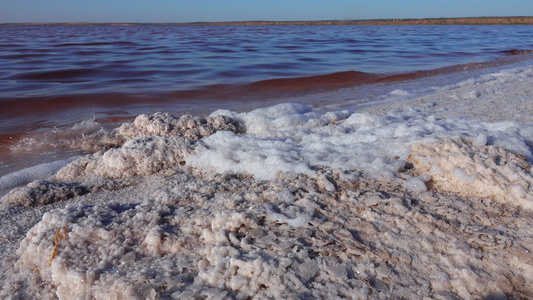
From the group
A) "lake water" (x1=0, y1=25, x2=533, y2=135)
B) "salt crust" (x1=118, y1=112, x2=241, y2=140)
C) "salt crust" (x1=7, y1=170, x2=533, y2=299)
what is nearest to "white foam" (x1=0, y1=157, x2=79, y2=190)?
"salt crust" (x1=118, y1=112, x2=241, y2=140)

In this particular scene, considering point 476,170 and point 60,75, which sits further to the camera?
point 60,75

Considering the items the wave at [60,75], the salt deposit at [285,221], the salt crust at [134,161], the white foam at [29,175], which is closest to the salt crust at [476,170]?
the salt deposit at [285,221]

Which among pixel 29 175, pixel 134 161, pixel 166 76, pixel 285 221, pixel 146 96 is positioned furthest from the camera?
pixel 166 76

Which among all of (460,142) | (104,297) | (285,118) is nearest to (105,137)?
(285,118)

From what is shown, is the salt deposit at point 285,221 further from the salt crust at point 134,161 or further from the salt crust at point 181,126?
the salt crust at point 181,126

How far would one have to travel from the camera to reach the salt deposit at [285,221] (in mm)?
1188

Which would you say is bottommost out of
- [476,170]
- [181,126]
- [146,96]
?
[146,96]

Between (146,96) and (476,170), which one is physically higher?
(476,170)

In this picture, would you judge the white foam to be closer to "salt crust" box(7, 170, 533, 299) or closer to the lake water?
"salt crust" box(7, 170, 533, 299)

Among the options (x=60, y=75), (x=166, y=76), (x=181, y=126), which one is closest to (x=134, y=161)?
(x=181, y=126)

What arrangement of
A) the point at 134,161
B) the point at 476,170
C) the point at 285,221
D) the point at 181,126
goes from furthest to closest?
1. the point at 181,126
2. the point at 134,161
3. the point at 476,170
4. the point at 285,221

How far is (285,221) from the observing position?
1.47 m

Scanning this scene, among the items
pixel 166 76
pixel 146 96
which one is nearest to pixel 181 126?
pixel 146 96

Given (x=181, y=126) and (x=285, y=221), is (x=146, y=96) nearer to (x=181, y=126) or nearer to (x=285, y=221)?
(x=181, y=126)
